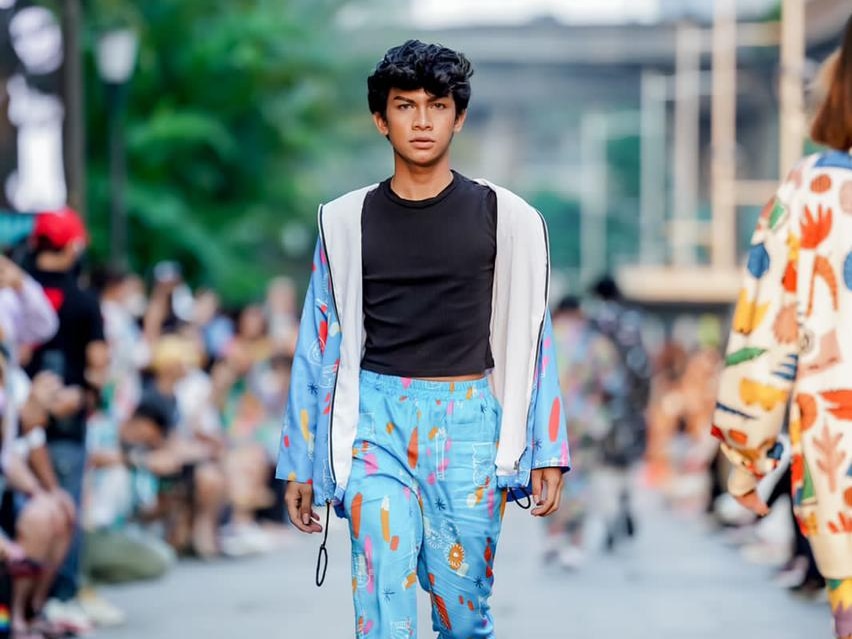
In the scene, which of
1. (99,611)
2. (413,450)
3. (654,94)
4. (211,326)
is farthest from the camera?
(654,94)

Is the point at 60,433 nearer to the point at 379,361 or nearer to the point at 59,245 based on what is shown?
the point at 59,245

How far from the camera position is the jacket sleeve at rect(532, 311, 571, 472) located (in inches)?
215

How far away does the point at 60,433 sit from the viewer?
9469mm

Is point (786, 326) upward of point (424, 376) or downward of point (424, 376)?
upward

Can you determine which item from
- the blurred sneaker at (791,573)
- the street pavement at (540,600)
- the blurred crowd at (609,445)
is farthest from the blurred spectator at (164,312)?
the blurred sneaker at (791,573)

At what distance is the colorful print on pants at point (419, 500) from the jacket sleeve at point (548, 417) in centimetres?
13

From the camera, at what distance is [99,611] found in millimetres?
10008

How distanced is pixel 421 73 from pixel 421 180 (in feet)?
1.01

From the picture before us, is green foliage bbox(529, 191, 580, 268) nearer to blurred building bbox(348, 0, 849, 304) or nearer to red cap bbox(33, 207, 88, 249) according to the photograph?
blurred building bbox(348, 0, 849, 304)

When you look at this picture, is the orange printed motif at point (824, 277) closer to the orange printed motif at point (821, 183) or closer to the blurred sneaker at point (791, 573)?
the orange printed motif at point (821, 183)

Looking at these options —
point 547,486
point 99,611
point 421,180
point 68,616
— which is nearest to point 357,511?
point 547,486

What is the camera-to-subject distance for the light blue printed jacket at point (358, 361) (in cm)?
547

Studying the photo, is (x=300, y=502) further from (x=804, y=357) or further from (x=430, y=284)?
(x=804, y=357)

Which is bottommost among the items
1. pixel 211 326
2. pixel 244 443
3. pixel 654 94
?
pixel 244 443
